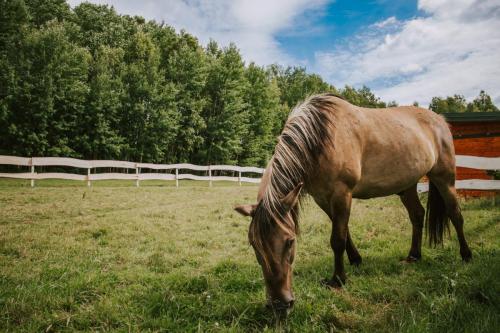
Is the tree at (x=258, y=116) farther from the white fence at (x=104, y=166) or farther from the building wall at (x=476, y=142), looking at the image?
the building wall at (x=476, y=142)

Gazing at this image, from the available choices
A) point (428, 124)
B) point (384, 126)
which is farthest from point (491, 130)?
point (384, 126)

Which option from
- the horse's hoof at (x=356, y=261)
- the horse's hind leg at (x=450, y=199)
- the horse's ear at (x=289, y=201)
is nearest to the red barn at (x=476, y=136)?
the horse's hind leg at (x=450, y=199)

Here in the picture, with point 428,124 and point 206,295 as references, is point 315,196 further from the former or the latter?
point 428,124

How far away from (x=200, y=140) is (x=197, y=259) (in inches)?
1080

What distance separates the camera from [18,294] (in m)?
2.98

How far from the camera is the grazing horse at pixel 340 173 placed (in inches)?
97.7

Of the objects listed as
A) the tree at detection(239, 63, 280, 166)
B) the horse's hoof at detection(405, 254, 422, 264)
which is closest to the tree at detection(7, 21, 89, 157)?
the tree at detection(239, 63, 280, 166)

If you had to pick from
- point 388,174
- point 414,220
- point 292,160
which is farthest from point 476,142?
point 292,160

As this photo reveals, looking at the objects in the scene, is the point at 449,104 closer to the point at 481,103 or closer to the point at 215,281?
the point at 481,103

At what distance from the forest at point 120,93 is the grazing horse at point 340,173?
25191 millimetres

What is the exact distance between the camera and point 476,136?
10516mm

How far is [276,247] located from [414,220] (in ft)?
10.6

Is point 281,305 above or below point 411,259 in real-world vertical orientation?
above

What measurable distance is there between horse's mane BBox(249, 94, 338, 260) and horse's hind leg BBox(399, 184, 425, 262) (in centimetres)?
221
